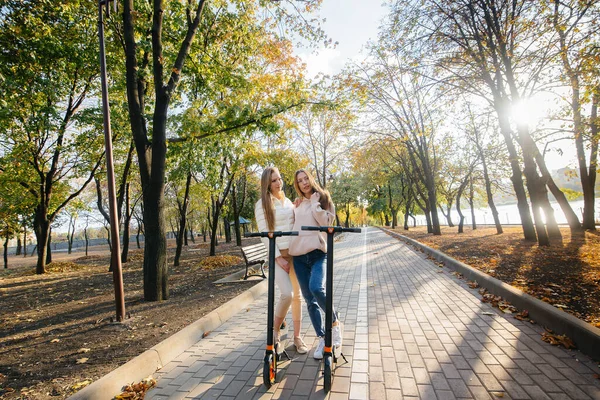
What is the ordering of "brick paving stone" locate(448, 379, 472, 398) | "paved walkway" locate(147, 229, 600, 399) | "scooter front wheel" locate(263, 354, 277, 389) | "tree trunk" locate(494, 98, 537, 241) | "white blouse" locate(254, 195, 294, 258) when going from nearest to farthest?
"brick paving stone" locate(448, 379, 472, 398), "paved walkway" locate(147, 229, 600, 399), "scooter front wheel" locate(263, 354, 277, 389), "white blouse" locate(254, 195, 294, 258), "tree trunk" locate(494, 98, 537, 241)

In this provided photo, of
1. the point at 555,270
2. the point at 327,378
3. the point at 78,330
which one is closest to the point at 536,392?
the point at 327,378

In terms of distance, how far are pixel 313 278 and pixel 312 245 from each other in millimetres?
355

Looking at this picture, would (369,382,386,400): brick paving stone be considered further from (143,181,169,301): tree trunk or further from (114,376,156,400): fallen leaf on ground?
(143,181,169,301): tree trunk

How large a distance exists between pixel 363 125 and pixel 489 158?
9.80 meters

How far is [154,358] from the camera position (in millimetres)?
3707

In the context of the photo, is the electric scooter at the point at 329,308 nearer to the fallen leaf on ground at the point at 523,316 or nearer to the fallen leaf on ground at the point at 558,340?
the fallen leaf on ground at the point at 558,340

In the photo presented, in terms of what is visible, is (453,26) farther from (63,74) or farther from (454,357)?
(63,74)

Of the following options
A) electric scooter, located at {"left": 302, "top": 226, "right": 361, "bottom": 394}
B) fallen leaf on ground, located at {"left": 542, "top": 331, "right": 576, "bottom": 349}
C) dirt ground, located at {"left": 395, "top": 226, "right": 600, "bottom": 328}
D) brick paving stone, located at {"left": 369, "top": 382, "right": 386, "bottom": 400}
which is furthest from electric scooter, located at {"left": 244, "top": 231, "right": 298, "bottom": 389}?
dirt ground, located at {"left": 395, "top": 226, "right": 600, "bottom": 328}

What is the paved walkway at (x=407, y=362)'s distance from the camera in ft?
9.61

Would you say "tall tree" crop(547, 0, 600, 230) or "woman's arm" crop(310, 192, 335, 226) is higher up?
"tall tree" crop(547, 0, 600, 230)

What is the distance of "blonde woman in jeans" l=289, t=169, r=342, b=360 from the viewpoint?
339 cm

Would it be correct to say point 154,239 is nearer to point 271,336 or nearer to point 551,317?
point 271,336

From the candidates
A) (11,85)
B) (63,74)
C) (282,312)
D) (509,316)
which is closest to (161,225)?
(282,312)

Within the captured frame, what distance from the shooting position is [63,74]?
35.4 feet
